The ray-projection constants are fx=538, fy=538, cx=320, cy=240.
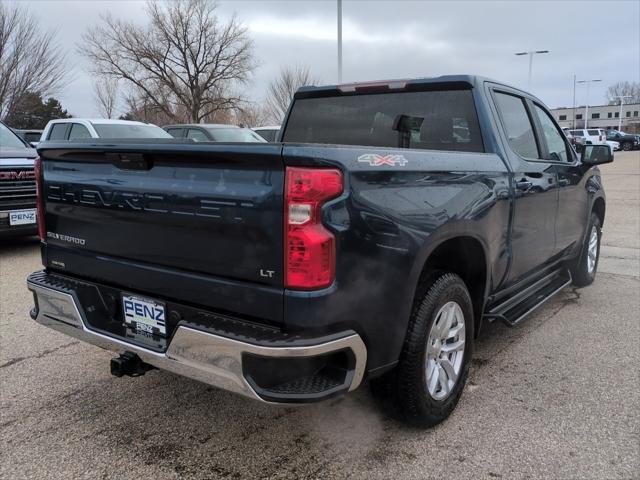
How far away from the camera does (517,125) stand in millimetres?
3898

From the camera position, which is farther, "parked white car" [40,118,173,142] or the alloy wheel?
"parked white car" [40,118,173,142]

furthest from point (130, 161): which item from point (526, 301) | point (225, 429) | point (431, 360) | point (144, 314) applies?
point (526, 301)

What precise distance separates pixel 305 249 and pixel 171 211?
70cm

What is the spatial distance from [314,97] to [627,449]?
2.99 meters

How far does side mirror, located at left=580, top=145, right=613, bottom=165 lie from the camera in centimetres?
473

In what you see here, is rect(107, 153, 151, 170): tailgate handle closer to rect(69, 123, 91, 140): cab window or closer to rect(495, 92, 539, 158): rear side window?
rect(495, 92, 539, 158): rear side window

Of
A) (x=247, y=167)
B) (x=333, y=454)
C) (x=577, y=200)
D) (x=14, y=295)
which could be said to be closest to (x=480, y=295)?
(x=333, y=454)

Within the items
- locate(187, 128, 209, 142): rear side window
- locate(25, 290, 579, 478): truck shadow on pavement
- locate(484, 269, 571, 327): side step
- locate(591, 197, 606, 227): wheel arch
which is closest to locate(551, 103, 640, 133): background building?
locate(187, 128, 209, 142): rear side window

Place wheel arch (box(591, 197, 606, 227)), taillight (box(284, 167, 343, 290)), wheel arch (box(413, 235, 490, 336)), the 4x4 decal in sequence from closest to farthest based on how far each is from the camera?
taillight (box(284, 167, 343, 290)) → the 4x4 decal → wheel arch (box(413, 235, 490, 336)) → wheel arch (box(591, 197, 606, 227))

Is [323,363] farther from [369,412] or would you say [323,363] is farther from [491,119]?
[491,119]

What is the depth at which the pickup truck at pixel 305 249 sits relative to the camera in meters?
2.12

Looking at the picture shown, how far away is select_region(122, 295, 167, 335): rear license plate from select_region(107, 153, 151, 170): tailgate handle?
0.62m

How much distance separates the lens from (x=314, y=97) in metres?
4.07

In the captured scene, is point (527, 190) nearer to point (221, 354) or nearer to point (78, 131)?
point (221, 354)
